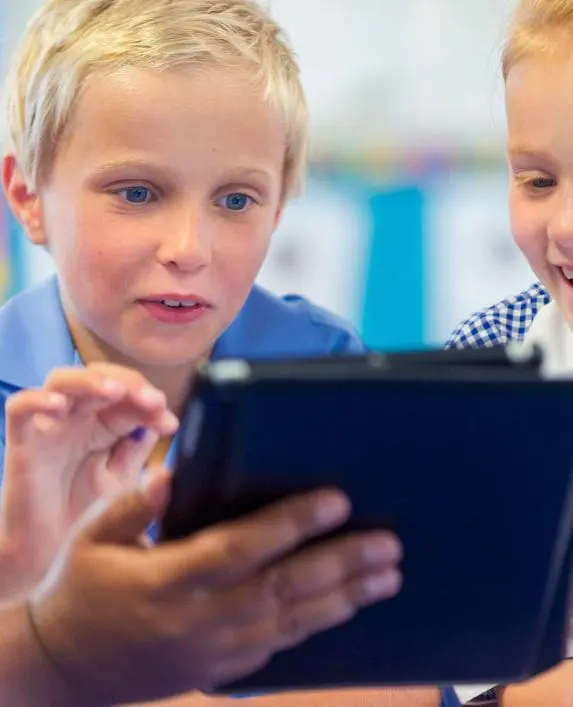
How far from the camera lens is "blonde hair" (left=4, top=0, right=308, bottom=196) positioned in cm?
104

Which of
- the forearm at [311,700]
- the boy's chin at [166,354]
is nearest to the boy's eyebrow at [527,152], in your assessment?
the boy's chin at [166,354]

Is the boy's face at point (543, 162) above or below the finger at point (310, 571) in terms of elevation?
above

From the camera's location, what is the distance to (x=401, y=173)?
6.96 ft

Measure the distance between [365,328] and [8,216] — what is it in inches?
28.7

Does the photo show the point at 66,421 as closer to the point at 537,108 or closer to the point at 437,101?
the point at 537,108

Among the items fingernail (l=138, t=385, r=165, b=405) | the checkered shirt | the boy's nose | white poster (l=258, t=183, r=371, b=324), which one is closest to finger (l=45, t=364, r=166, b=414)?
fingernail (l=138, t=385, r=165, b=405)

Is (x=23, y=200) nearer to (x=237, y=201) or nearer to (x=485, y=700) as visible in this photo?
(x=237, y=201)

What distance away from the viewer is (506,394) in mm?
473

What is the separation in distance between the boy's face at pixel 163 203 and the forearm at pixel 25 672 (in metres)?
0.46

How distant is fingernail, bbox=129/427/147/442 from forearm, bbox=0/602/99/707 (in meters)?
0.18

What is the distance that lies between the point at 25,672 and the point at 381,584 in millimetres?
207

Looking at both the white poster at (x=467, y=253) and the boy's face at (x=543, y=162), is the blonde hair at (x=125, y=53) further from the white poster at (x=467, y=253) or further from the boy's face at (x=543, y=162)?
the white poster at (x=467, y=253)

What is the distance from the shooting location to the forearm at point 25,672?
58 cm

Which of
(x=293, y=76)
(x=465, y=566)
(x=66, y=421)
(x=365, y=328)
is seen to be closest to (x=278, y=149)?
(x=293, y=76)
